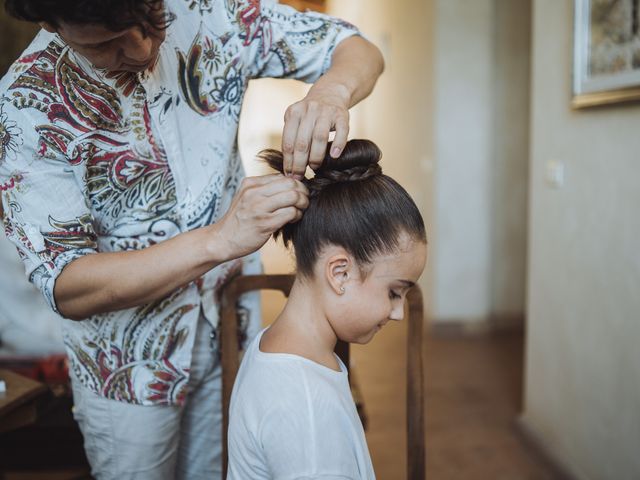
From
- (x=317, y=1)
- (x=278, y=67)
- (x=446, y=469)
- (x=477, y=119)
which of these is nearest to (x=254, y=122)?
(x=317, y=1)

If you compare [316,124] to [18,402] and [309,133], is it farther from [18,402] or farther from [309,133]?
[18,402]

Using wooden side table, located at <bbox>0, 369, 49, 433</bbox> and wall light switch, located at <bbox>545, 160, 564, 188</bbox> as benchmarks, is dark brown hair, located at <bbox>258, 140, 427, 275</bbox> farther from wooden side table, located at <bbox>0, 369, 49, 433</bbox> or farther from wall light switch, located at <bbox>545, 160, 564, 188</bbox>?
wall light switch, located at <bbox>545, 160, 564, 188</bbox>

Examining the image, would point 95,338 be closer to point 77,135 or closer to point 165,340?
point 165,340

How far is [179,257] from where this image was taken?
3.13 ft

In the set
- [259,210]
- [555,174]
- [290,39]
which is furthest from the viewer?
[555,174]

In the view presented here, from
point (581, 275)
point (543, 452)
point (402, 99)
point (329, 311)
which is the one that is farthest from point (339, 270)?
point (402, 99)

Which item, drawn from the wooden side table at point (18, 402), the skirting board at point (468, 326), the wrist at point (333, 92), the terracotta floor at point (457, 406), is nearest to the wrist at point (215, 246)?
the wrist at point (333, 92)

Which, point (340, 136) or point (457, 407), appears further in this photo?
point (457, 407)

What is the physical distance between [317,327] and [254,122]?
30.8 feet

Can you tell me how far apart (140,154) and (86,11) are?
360 mm

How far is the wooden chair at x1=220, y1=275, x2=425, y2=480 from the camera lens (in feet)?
4.10

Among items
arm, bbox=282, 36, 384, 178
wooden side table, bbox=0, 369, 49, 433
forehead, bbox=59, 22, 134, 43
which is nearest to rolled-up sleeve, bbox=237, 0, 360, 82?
arm, bbox=282, 36, 384, 178

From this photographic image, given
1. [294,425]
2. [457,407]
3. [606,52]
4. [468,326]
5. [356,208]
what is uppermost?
[606,52]

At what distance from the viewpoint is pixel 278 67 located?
4.16ft
